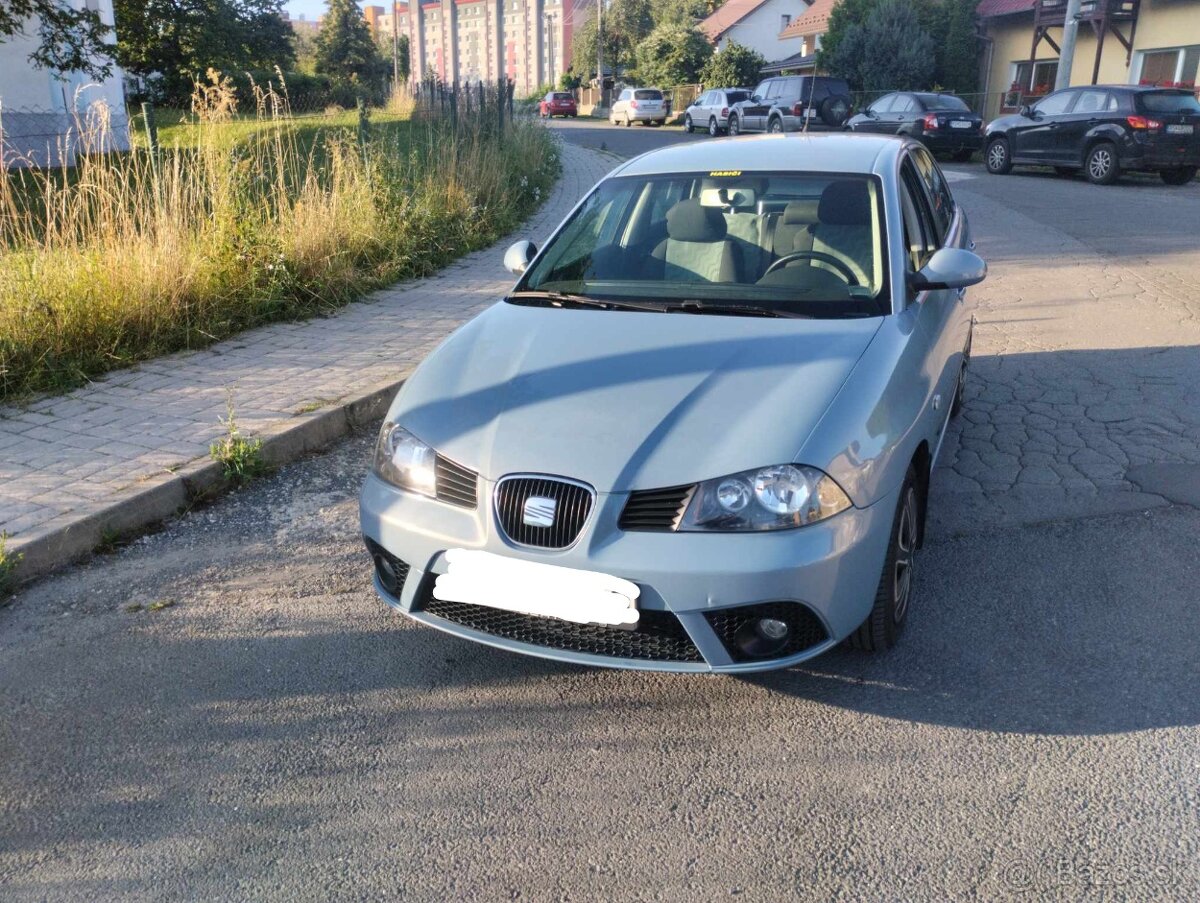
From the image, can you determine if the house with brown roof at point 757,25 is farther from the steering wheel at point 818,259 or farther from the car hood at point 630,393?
the car hood at point 630,393

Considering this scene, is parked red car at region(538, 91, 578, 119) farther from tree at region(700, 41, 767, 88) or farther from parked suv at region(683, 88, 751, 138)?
parked suv at region(683, 88, 751, 138)

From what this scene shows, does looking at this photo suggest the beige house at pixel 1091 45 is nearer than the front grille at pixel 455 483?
No

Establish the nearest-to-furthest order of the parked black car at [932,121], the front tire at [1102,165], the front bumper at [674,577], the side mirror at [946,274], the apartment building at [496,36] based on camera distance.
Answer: the front bumper at [674,577] < the side mirror at [946,274] < the front tire at [1102,165] < the parked black car at [932,121] < the apartment building at [496,36]

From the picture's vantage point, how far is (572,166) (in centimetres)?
2127

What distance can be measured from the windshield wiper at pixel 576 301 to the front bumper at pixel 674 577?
1204 mm

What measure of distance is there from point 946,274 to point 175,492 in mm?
3526

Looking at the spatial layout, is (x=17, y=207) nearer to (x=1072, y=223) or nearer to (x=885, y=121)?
(x=1072, y=223)

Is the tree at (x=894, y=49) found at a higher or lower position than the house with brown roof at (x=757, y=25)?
lower

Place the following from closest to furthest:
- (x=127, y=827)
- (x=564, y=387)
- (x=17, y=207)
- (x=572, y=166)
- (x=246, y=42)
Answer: (x=127, y=827) → (x=564, y=387) → (x=17, y=207) → (x=572, y=166) → (x=246, y=42)

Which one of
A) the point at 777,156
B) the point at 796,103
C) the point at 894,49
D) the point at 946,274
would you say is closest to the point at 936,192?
the point at 777,156

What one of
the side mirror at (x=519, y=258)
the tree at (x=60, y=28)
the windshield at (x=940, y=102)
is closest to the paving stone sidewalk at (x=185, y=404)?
the side mirror at (x=519, y=258)

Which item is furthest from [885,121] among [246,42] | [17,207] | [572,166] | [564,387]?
[246,42]

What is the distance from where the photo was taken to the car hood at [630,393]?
3.04 meters

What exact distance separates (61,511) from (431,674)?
2.06m
